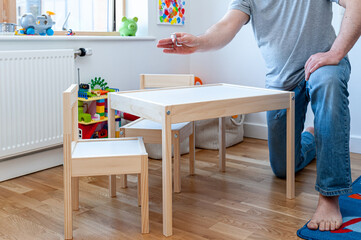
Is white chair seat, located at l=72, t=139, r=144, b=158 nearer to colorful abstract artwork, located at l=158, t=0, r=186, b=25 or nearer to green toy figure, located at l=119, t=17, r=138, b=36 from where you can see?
green toy figure, located at l=119, t=17, r=138, b=36

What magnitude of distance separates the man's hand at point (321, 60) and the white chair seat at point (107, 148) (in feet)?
2.36

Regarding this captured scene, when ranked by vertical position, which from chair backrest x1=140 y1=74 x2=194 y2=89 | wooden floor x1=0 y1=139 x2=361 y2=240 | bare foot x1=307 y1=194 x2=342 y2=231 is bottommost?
wooden floor x1=0 y1=139 x2=361 y2=240

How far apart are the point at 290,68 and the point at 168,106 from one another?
70cm

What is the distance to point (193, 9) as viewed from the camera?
3354 mm

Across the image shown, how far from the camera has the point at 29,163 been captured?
235 centimetres

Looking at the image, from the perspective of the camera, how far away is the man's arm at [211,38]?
177 centimetres

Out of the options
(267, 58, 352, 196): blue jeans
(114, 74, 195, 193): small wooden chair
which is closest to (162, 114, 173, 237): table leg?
(114, 74, 195, 193): small wooden chair

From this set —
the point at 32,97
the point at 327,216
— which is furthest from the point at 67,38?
the point at 327,216

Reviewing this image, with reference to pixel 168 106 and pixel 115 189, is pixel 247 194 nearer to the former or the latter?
pixel 115 189

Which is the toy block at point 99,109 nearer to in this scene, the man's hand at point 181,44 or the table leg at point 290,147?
the man's hand at point 181,44

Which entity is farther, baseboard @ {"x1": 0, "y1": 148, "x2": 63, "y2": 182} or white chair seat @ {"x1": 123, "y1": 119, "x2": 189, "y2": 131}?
baseboard @ {"x1": 0, "y1": 148, "x2": 63, "y2": 182}

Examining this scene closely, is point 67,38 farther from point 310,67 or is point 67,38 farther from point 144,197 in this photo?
point 310,67

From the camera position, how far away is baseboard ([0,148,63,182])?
2.23 metres

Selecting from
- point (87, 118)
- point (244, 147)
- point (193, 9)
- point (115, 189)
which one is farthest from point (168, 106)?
point (193, 9)
